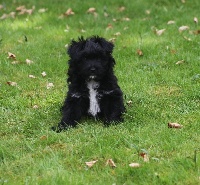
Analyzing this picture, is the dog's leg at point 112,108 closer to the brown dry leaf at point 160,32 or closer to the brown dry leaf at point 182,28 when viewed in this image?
the brown dry leaf at point 160,32

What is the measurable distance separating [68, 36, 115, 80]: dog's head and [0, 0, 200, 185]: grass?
677mm

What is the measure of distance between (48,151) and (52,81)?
10.1ft

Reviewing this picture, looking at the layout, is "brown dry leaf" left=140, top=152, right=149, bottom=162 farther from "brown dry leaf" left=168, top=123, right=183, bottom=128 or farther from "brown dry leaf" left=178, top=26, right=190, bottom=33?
"brown dry leaf" left=178, top=26, right=190, bottom=33

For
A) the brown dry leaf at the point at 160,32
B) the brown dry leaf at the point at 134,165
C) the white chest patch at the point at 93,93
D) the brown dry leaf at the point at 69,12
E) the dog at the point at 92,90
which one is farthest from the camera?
the brown dry leaf at the point at 69,12

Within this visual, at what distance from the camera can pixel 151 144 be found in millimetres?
5246

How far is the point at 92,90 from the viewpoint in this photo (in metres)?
6.33

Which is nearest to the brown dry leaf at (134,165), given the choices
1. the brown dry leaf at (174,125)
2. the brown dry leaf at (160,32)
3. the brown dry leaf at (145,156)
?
the brown dry leaf at (145,156)

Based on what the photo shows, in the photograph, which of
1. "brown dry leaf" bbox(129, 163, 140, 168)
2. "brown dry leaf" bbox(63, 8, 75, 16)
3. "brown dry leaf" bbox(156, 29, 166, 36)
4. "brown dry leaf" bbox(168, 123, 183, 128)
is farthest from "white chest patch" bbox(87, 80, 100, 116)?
"brown dry leaf" bbox(63, 8, 75, 16)

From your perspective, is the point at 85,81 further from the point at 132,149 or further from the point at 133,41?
the point at 133,41

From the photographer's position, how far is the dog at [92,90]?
20.4 feet

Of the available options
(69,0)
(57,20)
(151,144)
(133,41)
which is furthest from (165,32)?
(151,144)

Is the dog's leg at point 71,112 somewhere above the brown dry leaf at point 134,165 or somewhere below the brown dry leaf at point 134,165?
Answer: below

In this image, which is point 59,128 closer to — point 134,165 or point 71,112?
point 71,112

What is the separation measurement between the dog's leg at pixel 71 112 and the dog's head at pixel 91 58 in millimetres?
350
